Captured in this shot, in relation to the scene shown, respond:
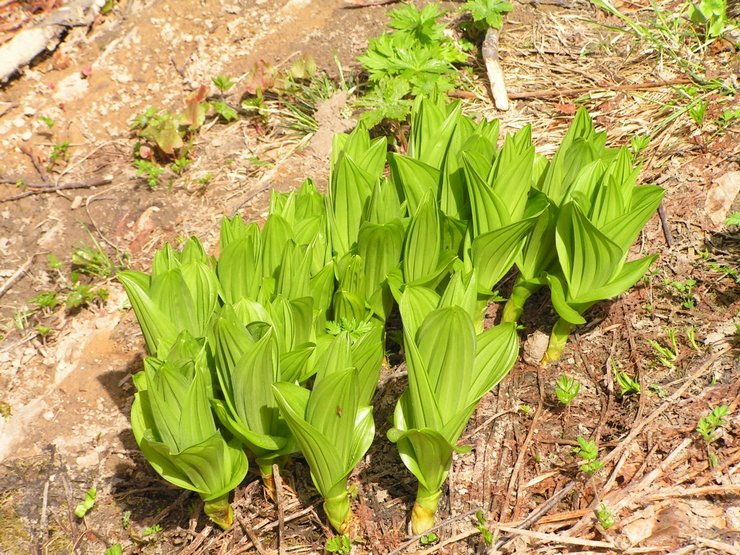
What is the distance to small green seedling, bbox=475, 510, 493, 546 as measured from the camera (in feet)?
6.59

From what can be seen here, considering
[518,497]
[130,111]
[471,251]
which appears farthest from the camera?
[130,111]

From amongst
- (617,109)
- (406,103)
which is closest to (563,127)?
(617,109)

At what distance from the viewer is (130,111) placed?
4.64 metres

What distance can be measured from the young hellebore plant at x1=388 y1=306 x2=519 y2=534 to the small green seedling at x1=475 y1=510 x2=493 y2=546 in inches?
5.1

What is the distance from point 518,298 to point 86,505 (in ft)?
5.56

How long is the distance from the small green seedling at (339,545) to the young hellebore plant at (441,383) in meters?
0.27

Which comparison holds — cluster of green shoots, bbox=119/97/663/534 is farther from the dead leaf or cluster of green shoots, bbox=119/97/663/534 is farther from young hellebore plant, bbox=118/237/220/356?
the dead leaf

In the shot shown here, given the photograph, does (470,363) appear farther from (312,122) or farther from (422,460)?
(312,122)

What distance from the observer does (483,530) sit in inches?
79.2

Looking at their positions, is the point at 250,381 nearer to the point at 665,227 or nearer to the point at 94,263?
the point at 665,227

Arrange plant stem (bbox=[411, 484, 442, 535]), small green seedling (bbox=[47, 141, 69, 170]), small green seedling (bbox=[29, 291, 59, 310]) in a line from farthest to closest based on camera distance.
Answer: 1. small green seedling (bbox=[47, 141, 69, 170])
2. small green seedling (bbox=[29, 291, 59, 310])
3. plant stem (bbox=[411, 484, 442, 535])

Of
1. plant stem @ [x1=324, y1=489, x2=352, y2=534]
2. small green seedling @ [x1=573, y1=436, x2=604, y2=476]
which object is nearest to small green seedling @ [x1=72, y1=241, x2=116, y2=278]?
plant stem @ [x1=324, y1=489, x2=352, y2=534]

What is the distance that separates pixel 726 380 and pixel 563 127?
168 centimetres

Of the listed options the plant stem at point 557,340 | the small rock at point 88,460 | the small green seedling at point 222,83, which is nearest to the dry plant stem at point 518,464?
the plant stem at point 557,340
